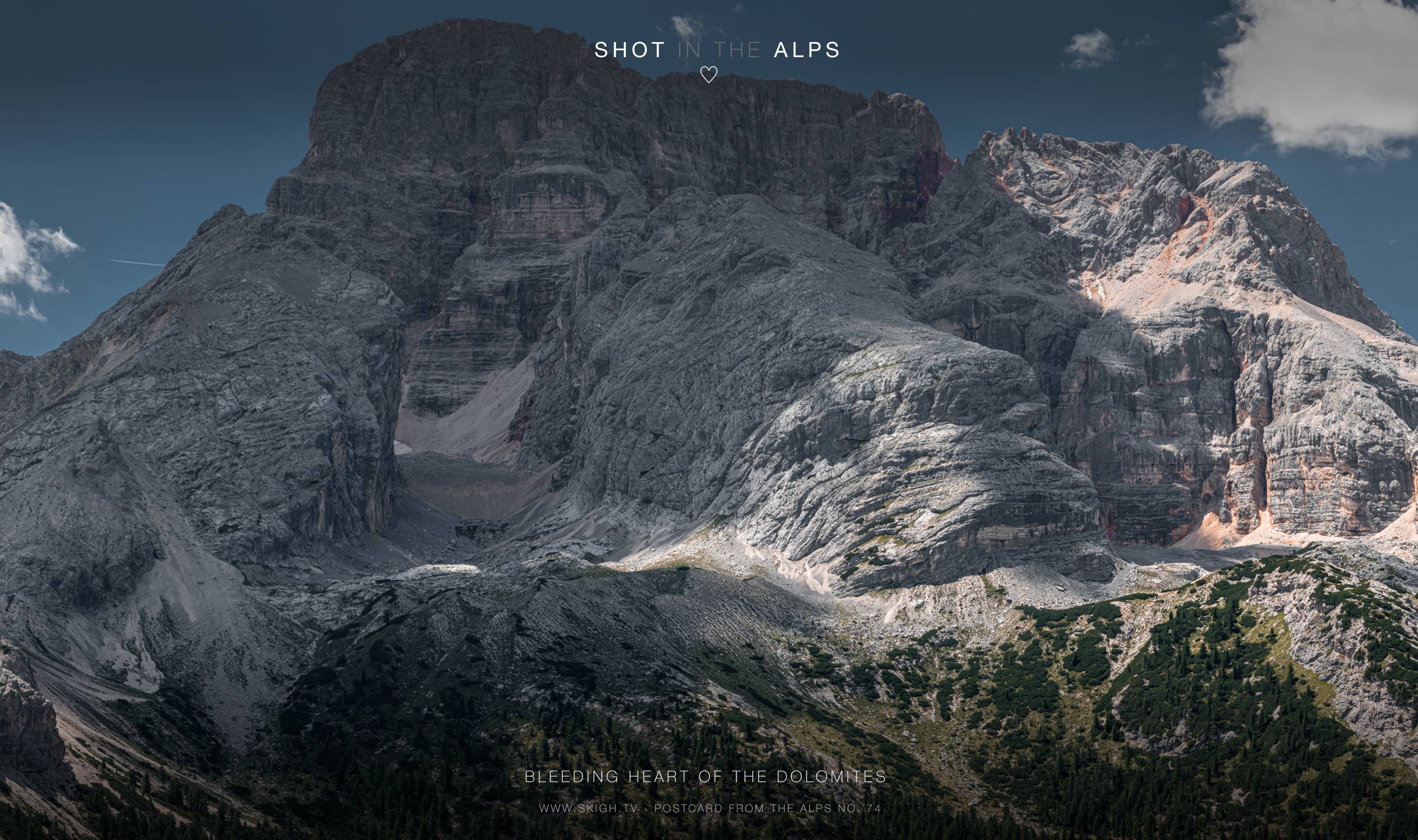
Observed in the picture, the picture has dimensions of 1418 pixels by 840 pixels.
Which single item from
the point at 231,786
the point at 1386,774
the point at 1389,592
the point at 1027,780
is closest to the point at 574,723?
the point at 231,786

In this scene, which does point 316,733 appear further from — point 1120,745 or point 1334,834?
point 1334,834

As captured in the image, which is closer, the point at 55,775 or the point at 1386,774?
the point at 55,775

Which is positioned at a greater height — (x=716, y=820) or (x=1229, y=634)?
(x=1229, y=634)

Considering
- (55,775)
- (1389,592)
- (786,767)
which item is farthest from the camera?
(1389,592)

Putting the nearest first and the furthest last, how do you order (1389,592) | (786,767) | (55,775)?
(55,775)
(786,767)
(1389,592)

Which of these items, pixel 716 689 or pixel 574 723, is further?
pixel 716 689

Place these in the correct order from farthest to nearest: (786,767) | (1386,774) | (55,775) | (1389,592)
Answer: (1389,592) < (786,767) < (1386,774) < (55,775)

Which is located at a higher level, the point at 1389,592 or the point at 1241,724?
the point at 1389,592

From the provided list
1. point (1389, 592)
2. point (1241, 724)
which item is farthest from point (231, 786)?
point (1389, 592)

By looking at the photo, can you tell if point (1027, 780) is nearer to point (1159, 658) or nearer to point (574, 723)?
point (1159, 658)
